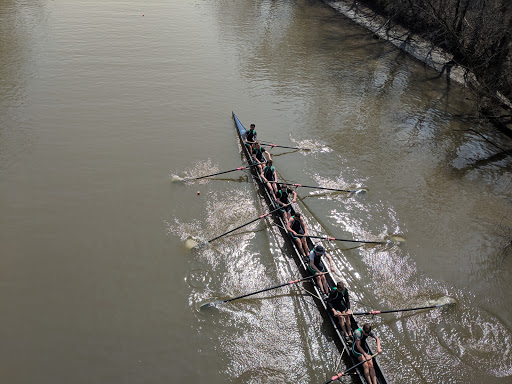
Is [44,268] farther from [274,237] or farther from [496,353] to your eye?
[496,353]

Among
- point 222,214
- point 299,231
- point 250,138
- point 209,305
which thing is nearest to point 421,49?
point 250,138

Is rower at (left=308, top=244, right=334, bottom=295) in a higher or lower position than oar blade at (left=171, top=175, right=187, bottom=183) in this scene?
higher

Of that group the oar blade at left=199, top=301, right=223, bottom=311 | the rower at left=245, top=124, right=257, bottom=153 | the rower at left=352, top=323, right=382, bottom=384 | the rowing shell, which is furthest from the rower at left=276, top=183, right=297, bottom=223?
the rower at left=352, top=323, right=382, bottom=384

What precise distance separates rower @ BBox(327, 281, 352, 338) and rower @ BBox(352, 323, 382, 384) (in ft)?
1.22

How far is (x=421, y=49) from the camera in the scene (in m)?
24.3

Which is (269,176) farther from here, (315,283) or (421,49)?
(421,49)

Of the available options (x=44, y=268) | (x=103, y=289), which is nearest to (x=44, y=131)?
(x=44, y=268)

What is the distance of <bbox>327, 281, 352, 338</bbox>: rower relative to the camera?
8.47m

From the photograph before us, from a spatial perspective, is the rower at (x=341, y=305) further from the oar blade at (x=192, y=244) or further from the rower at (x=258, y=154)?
the rower at (x=258, y=154)

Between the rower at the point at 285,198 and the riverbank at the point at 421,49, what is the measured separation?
402 inches

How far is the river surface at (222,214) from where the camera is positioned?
27.9ft

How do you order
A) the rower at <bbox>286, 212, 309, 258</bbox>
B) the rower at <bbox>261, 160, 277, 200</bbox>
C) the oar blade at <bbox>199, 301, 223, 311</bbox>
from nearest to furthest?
the oar blade at <bbox>199, 301, 223, 311</bbox> → the rower at <bbox>286, 212, 309, 258</bbox> → the rower at <bbox>261, 160, 277, 200</bbox>

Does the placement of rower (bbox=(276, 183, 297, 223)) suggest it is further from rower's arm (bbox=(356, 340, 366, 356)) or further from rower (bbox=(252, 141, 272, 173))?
rower's arm (bbox=(356, 340, 366, 356))

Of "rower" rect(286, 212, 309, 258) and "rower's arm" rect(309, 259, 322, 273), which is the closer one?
"rower's arm" rect(309, 259, 322, 273)
